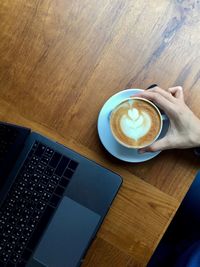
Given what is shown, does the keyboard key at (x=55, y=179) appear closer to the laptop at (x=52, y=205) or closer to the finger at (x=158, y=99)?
the laptop at (x=52, y=205)

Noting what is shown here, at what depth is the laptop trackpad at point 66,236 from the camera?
0.83 metres

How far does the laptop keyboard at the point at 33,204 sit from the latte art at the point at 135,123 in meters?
0.12

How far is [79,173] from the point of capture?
0.84m

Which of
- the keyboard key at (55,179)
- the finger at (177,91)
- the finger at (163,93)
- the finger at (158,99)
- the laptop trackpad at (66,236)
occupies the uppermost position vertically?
the finger at (177,91)

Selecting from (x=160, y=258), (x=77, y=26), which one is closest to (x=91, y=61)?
(x=77, y=26)

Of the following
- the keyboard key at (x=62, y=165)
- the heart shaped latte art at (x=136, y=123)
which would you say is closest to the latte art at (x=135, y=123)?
the heart shaped latte art at (x=136, y=123)

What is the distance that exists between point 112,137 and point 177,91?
0.53ft

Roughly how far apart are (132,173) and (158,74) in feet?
0.70

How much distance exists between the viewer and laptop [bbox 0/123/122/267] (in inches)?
32.7

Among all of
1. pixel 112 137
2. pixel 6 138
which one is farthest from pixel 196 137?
pixel 6 138

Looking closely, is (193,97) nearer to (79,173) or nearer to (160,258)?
(79,173)

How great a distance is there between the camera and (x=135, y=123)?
80 cm

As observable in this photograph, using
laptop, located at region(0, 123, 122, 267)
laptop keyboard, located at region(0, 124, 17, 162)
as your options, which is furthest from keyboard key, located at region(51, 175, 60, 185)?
laptop keyboard, located at region(0, 124, 17, 162)

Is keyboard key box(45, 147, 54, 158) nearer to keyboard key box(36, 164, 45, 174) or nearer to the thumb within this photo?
keyboard key box(36, 164, 45, 174)
